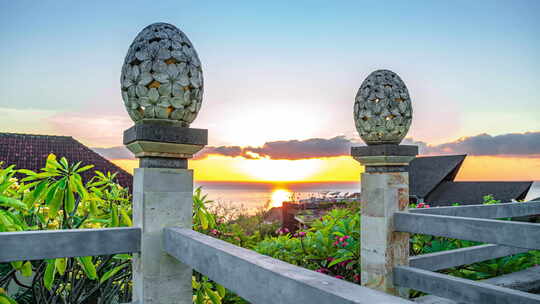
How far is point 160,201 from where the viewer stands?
191cm

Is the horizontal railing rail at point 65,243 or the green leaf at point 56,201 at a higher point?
the green leaf at point 56,201

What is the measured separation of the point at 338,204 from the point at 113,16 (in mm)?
7147

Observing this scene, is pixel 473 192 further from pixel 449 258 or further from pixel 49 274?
pixel 49 274

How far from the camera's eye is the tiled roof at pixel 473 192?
15.4 meters

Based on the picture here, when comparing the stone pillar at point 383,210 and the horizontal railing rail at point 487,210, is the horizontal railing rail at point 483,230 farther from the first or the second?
the horizontal railing rail at point 487,210

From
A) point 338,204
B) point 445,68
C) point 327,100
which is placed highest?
point 445,68

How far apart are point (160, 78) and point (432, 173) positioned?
66.9ft

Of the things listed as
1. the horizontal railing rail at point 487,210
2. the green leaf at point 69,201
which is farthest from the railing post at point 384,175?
the green leaf at point 69,201

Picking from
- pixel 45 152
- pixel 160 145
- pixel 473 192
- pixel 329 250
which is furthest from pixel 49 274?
pixel 473 192

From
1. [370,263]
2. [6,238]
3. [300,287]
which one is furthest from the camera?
[370,263]

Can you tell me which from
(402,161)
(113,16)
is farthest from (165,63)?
(113,16)

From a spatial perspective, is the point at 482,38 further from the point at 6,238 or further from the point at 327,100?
the point at 6,238

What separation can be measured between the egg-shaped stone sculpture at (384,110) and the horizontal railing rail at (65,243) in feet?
7.20

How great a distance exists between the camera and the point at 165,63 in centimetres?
190
